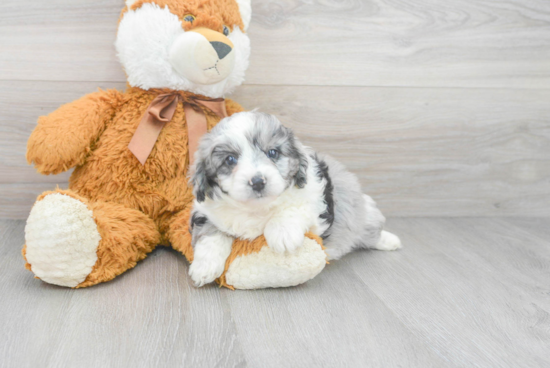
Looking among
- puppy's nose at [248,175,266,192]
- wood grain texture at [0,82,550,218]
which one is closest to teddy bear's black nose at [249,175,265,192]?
puppy's nose at [248,175,266,192]

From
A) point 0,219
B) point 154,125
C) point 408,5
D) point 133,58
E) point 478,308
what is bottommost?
point 0,219

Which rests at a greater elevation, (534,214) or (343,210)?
(343,210)

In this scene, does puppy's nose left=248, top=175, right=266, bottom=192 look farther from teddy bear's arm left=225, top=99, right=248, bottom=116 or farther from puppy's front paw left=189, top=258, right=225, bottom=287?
teddy bear's arm left=225, top=99, right=248, bottom=116

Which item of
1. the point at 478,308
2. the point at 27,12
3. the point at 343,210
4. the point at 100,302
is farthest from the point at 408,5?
the point at 100,302

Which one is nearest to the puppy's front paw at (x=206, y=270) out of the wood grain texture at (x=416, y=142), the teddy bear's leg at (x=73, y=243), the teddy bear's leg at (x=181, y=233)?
the teddy bear's leg at (x=181, y=233)

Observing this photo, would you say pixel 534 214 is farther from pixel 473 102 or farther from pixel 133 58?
pixel 133 58

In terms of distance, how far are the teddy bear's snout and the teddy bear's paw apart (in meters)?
0.57

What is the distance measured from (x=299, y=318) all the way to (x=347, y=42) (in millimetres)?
1328

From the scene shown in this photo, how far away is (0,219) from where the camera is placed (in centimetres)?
201

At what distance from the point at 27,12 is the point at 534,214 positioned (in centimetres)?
260

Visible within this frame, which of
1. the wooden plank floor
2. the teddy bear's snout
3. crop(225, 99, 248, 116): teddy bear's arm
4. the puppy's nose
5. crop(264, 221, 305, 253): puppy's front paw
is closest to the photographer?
the wooden plank floor

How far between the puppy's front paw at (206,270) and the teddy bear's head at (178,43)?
2.09 feet

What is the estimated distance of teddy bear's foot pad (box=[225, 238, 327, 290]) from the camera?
133 cm

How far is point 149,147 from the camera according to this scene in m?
1.59
